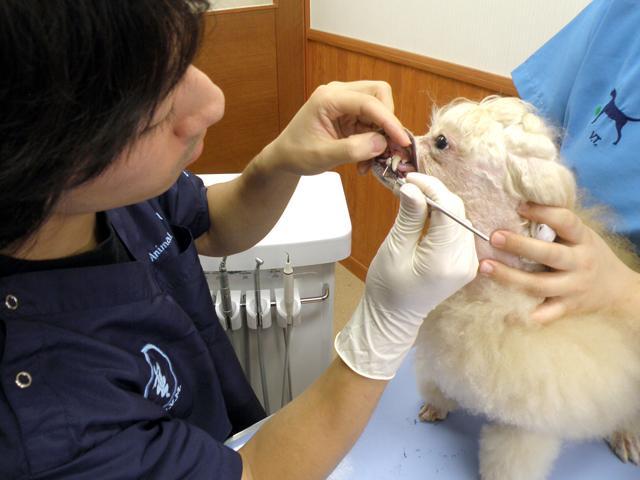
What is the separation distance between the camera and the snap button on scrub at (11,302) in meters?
0.46

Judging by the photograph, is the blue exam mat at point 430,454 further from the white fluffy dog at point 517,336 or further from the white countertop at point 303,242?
the white countertop at point 303,242

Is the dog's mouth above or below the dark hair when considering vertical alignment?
below

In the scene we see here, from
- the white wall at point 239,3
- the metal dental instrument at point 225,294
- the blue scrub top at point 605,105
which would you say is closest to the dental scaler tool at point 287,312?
the metal dental instrument at point 225,294

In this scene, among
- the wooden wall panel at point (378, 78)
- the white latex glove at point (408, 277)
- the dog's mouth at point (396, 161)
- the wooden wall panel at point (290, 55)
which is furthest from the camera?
the wooden wall panel at point (290, 55)

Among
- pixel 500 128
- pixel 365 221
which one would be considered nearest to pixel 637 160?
pixel 500 128

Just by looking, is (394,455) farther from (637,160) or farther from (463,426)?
(637,160)

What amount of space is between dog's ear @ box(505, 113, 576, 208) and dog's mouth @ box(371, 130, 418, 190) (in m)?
0.13

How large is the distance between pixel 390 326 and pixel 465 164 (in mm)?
232

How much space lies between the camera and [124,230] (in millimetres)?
659

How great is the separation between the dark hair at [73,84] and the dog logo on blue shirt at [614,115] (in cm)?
61

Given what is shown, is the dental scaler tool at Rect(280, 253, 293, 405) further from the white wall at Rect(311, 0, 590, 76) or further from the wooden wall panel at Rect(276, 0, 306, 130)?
the wooden wall panel at Rect(276, 0, 306, 130)

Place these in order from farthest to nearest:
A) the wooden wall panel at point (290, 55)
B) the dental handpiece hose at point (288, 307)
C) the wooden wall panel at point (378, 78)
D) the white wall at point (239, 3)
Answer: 1. the wooden wall panel at point (290, 55)
2. the white wall at point (239, 3)
3. the wooden wall panel at point (378, 78)
4. the dental handpiece hose at point (288, 307)

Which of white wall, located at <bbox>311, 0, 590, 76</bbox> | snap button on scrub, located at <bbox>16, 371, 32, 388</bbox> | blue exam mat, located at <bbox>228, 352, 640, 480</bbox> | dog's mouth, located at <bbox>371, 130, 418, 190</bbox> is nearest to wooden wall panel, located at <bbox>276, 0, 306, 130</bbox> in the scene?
white wall, located at <bbox>311, 0, 590, 76</bbox>

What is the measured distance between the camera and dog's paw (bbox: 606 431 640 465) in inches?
27.1
